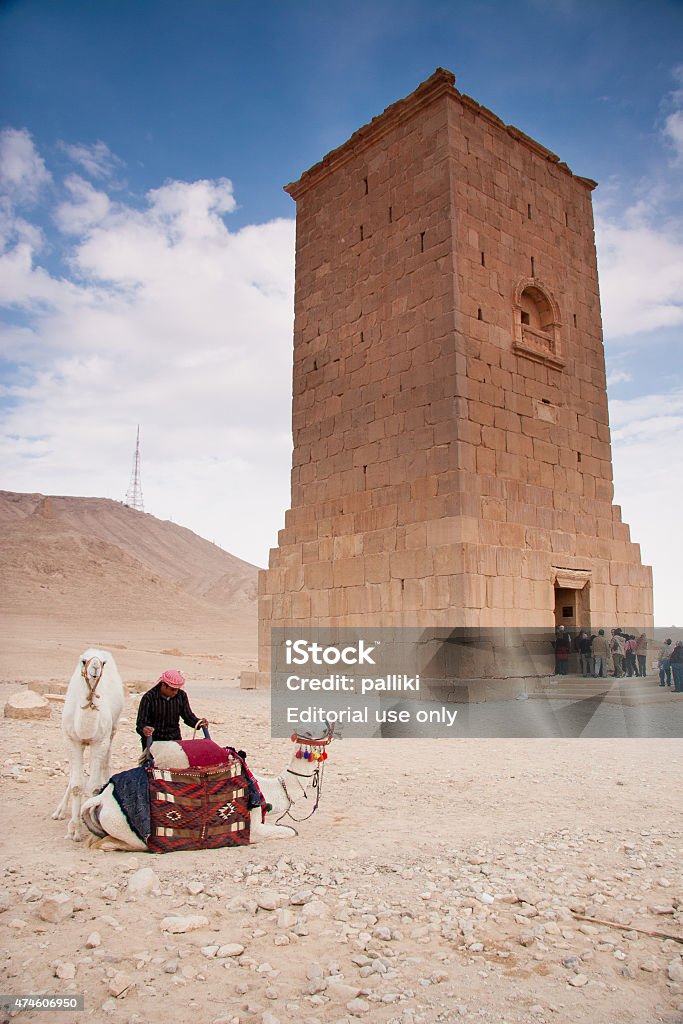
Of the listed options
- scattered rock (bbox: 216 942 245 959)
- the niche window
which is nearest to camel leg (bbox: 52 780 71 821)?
scattered rock (bbox: 216 942 245 959)

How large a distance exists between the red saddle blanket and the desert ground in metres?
0.12

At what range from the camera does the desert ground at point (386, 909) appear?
2771mm

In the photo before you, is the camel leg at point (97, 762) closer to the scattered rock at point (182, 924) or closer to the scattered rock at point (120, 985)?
the scattered rock at point (182, 924)

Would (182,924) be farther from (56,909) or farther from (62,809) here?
(62,809)

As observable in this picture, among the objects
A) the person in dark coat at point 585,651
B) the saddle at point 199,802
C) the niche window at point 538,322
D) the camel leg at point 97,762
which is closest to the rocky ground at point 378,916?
the saddle at point 199,802

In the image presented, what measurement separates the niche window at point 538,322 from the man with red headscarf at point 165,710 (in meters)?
9.64

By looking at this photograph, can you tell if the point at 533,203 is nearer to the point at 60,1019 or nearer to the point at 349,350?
the point at 349,350

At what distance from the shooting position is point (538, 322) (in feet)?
45.6

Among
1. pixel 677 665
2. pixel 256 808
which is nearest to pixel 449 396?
pixel 677 665

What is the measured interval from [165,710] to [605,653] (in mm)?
8416

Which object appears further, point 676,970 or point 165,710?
point 165,710

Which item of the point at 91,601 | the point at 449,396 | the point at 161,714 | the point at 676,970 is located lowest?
the point at 676,970

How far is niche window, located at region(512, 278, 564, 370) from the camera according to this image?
1307 centimetres

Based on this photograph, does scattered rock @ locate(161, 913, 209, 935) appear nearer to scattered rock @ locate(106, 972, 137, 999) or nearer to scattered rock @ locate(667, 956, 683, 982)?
scattered rock @ locate(106, 972, 137, 999)
